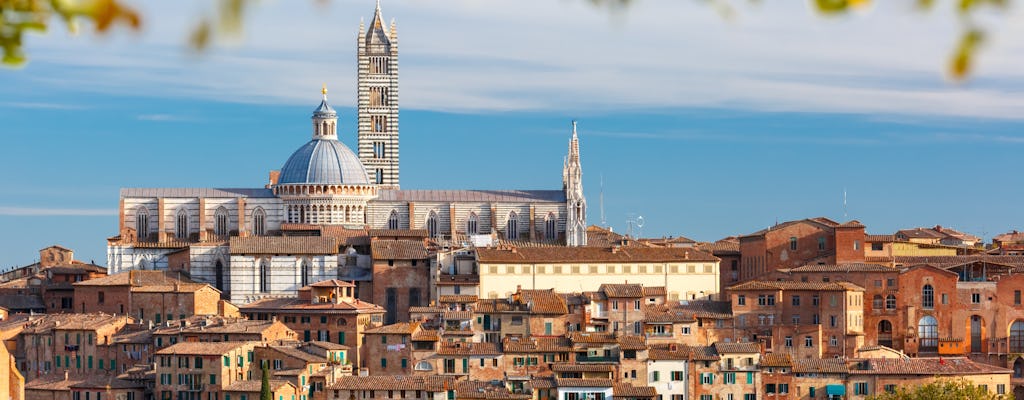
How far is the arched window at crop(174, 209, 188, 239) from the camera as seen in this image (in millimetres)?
83062

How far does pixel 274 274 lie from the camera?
75312mm

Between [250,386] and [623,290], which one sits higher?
[623,290]

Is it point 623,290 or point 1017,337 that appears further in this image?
point 1017,337

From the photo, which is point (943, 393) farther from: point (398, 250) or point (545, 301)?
point (398, 250)

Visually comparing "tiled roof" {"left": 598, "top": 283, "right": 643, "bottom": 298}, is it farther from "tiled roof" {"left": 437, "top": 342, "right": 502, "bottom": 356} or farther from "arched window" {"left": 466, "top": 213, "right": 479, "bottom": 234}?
"arched window" {"left": 466, "top": 213, "right": 479, "bottom": 234}

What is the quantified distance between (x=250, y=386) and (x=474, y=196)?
2807cm

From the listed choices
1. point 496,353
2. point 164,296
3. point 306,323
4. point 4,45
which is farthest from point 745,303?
point 4,45

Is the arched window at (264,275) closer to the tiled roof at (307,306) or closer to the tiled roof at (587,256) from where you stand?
the tiled roof at (307,306)

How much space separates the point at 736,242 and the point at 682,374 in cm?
2714

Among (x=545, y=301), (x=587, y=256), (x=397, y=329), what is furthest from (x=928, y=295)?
(x=397, y=329)

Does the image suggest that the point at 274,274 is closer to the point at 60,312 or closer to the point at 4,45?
the point at 60,312

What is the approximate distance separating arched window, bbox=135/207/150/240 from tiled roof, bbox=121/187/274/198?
907mm

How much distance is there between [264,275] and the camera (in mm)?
75625

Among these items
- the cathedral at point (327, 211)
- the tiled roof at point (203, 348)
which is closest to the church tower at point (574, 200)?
the cathedral at point (327, 211)
